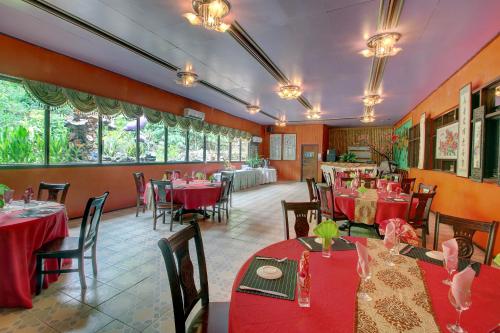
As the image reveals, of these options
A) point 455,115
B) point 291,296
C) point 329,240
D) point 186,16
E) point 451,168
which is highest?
point 186,16

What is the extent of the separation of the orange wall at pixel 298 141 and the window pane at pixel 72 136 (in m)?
9.55

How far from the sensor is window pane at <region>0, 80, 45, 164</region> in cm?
401

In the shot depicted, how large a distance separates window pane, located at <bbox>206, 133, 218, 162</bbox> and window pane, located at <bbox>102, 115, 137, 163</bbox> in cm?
332

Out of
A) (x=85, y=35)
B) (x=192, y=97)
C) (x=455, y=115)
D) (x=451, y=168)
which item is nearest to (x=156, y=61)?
(x=85, y=35)

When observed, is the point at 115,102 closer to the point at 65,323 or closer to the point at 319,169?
the point at 65,323

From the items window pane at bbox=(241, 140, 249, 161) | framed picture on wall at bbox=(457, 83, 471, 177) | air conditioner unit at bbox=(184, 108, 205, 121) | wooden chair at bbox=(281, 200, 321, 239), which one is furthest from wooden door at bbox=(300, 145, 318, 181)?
wooden chair at bbox=(281, 200, 321, 239)

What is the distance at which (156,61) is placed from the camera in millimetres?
4719

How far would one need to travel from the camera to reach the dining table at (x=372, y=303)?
3.01ft

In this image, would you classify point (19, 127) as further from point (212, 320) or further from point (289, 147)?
point (289, 147)

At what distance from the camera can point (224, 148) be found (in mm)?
10414

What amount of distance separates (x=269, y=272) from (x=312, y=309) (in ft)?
1.06

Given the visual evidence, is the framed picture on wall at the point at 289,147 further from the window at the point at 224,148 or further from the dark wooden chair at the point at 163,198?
the dark wooden chair at the point at 163,198

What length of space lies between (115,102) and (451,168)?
7705mm

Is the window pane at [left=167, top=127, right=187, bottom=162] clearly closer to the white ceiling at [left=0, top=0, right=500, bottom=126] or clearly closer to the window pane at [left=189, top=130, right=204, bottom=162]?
the window pane at [left=189, top=130, right=204, bottom=162]
